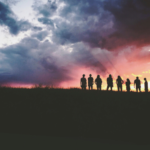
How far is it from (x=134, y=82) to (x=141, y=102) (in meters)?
8.75

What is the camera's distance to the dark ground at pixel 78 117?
7.88 metres

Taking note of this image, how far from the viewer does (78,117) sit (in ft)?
29.2

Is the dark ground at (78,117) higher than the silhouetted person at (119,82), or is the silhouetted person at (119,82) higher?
the silhouetted person at (119,82)

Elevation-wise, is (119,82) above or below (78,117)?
above

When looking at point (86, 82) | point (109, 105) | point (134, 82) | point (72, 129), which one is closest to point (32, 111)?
point (72, 129)

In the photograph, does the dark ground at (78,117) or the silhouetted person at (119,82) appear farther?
the silhouetted person at (119,82)

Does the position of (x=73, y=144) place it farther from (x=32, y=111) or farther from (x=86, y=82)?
(x=86, y=82)

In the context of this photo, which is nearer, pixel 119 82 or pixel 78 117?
pixel 78 117

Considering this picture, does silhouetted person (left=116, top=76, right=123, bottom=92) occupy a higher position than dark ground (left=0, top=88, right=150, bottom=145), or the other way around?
silhouetted person (left=116, top=76, right=123, bottom=92)

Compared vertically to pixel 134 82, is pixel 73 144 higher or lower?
lower

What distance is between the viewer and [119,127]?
812 centimetres

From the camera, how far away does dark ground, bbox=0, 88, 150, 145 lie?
7879 millimetres

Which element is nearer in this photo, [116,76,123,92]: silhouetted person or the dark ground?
the dark ground

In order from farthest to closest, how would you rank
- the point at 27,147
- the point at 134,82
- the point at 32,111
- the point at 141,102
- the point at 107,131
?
the point at 134,82
the point at 141,102
the point at 32,111
the point at 107,131
the point at 27,147
